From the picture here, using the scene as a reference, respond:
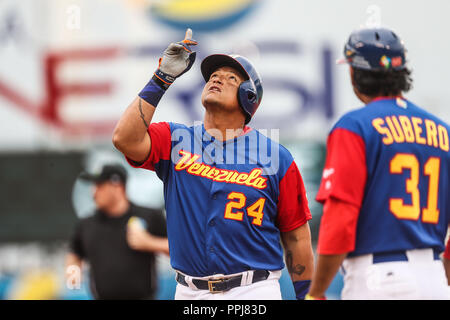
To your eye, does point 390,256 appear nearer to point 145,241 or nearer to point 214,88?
point 214,88

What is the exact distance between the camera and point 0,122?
11680 millimetres

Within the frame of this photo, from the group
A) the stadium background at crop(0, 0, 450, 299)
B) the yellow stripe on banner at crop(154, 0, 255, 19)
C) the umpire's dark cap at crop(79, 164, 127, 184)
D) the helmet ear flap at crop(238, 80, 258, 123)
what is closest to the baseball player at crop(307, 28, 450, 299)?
the helmet ear flap at crop(238, 80, 258, 123)

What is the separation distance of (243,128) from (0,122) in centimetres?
807

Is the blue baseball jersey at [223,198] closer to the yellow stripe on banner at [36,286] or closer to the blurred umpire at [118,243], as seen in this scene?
the blurred umpire at [118,243]

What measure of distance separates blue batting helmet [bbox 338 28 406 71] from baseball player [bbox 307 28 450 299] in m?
0.21

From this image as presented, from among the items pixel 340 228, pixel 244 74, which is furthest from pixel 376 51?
pixel 244 74

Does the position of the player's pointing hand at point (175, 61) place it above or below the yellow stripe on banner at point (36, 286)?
above

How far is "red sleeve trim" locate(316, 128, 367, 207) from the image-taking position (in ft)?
11.1

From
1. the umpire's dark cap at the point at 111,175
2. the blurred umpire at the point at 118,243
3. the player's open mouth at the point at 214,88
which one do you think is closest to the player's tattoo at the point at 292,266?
the player's open mouth at the point at 214,88

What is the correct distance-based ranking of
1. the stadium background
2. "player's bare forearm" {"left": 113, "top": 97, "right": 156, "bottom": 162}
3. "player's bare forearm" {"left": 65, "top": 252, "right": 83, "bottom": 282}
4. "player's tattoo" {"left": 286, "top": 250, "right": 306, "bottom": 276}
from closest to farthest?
1. "player's bare forearm" {"left": 113, "top": 97, "right": 156, "bottom": 162}
2. "player's tattoo" {"left": 286, "top": 250, "right": 306, "bottom": 276}
3. "player's bare forearm" {"left": 65, "top": 252, "right": 83, "bottom": 282}
4. the stadium background

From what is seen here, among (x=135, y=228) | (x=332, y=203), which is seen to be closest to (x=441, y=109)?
(x=135, y=228)

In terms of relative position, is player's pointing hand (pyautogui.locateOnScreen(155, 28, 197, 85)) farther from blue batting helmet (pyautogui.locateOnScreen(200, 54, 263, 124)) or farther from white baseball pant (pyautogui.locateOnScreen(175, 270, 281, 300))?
white baseball pant (pyautogui.locateOnScreen(175, 270, 281, 300))

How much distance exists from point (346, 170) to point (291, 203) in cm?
92

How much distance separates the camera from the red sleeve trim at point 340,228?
3.34 meters
